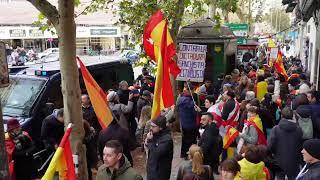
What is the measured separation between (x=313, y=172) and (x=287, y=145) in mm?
1934

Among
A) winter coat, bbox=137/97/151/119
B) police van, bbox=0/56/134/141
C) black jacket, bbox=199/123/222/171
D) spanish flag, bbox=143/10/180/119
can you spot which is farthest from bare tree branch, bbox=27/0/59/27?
winter coat, bbox=137/97/151/119

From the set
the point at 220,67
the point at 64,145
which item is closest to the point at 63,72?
the point at 64,145

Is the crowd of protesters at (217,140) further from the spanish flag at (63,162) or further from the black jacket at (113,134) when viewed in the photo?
the spanish flag at (63,162)

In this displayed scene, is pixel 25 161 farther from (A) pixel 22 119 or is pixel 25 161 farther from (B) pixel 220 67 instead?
(B) pixel 220 67

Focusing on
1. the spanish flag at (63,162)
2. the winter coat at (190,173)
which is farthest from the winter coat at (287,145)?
the spanish flag at (63,162)

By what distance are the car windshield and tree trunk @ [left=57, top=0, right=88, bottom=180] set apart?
2293 millimetres

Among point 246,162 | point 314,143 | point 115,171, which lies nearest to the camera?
point 115,171

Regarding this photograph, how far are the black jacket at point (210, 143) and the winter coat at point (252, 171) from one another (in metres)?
1.94

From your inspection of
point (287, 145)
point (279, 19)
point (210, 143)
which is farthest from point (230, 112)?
point (279, 19)

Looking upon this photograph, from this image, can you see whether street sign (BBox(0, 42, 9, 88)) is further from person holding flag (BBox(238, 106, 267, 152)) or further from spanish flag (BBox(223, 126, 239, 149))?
spanish flag (BBox(223, 126, 239, 149))

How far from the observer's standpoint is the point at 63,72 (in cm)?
680

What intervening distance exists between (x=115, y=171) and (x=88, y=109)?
457 cm

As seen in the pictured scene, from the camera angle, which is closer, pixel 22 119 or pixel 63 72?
pixel 63 72

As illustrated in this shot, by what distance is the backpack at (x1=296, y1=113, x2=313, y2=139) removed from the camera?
24.7ft
